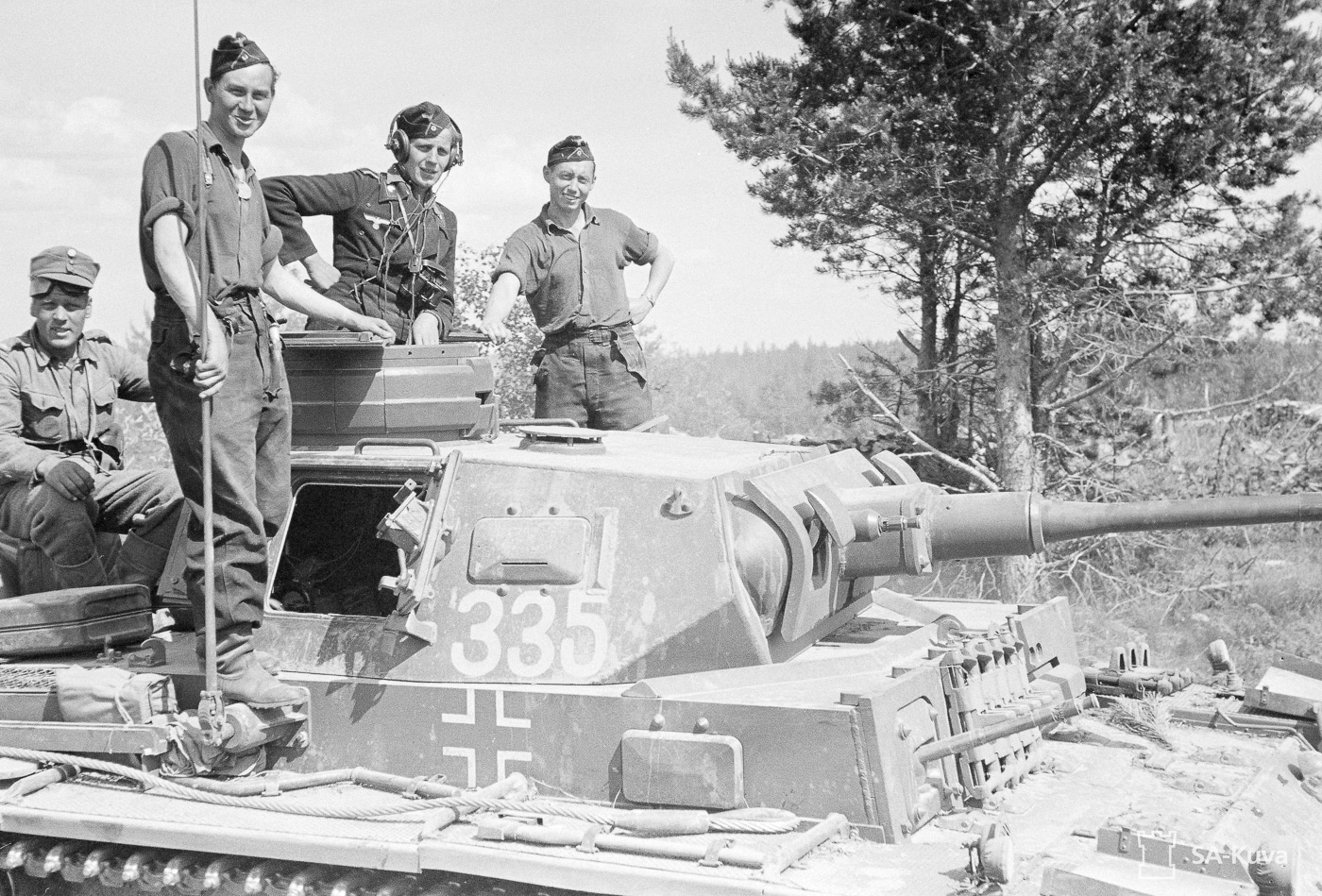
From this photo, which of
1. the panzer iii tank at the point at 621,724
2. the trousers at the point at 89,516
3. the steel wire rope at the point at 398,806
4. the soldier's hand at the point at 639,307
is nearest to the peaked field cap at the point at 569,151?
the soldier's hand at the point at 639,307

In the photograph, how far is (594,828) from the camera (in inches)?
175

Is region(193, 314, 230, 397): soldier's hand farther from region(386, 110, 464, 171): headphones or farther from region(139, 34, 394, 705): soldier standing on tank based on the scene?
region(386, 110, 464, 171): headphones

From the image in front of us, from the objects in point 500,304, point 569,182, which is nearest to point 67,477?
point 500,304

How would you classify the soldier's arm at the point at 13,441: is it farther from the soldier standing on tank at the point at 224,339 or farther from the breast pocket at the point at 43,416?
the soldier standing on tank at the point at 224,339

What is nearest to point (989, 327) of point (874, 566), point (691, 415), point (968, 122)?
point (968, 122)

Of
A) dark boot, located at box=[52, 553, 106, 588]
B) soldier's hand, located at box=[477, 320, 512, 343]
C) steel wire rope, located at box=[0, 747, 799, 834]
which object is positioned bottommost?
→ steel wire rope, located at box=[0, 747, 799, 834]

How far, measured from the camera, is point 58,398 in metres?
6.13

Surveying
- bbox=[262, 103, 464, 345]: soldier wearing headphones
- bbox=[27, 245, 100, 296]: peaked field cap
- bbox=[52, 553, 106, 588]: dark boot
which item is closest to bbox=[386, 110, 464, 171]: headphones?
bbox=[262, 103, 464, 345]: soldier wearing headphones

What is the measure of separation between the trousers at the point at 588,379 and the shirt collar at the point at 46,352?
229 centimetres

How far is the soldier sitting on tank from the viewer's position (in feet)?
19.0

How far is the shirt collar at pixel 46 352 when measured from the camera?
6133 mm

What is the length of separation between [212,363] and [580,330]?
116 inches

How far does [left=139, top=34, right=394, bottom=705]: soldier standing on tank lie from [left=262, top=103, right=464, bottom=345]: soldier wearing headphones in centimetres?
156

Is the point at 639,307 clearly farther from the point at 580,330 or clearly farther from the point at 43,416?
the point at 43,416
